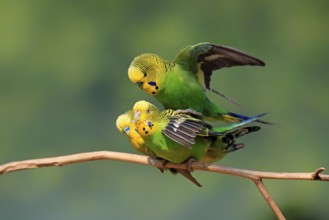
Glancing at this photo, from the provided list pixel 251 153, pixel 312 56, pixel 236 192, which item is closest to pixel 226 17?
pixel 312 56

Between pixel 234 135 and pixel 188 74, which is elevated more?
pixel 188 74

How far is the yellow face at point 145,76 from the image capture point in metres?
0.94

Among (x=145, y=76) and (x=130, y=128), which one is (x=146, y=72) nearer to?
(x=145, y=76)

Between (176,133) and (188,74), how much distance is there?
0.14m

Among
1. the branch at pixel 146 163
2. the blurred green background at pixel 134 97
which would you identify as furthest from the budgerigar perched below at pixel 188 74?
the blurred green background at pixel 134 97

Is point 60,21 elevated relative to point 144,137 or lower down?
elevated

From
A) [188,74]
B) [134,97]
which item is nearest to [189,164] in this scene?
[188,74]

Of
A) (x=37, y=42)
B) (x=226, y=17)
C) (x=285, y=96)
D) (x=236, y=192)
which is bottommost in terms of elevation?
(x=236, y=192)

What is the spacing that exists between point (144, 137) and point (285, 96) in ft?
3.12

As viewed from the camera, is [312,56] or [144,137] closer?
[144,137]

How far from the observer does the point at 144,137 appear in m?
0.98

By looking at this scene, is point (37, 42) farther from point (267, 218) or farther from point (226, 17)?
point (267, 218)

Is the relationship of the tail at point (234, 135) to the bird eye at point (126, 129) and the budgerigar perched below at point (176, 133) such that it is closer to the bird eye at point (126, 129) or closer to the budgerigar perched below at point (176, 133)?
the budgerigar perched below at point (176, 133)

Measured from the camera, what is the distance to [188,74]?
1.04 metres
